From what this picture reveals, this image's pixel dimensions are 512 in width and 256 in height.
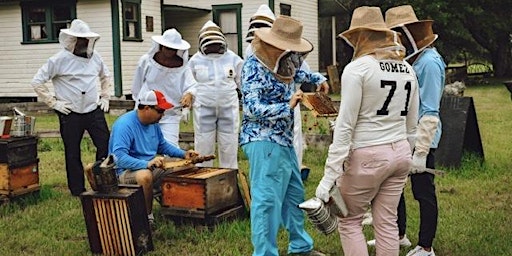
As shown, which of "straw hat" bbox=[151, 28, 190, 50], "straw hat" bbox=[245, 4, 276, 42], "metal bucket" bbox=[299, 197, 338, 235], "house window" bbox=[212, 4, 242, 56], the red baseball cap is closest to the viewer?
"metal bucket" bbox=[299, 197, 338, 235]

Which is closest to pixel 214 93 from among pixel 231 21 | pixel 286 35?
pixel 286 35

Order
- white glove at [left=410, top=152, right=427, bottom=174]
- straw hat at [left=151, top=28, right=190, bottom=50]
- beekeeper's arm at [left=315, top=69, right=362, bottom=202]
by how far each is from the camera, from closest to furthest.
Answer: beekeeper's arm at [left=315, top=69, right=362, bottom=202], white glove at [left=410, top=152, right=427, bottom=174], straw hat at [left=151, top=28, right=190, bottom=50]

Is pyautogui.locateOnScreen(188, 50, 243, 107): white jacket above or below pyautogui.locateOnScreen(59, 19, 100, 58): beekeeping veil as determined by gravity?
below

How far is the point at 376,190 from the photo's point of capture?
13.9 feet

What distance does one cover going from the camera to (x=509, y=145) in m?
10.9

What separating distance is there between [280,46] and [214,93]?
2.68m

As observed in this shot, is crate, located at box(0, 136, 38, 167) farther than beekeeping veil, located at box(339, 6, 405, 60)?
Yes

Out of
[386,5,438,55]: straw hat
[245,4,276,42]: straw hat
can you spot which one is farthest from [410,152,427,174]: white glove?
[245,4,276,42]: straw hat

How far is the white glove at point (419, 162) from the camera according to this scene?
15.7 ft

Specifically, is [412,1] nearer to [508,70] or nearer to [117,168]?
[508,70]

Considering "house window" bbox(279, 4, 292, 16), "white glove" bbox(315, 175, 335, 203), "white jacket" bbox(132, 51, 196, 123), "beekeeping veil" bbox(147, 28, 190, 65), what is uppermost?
"house window" bbox(279, 4, 292, 16)

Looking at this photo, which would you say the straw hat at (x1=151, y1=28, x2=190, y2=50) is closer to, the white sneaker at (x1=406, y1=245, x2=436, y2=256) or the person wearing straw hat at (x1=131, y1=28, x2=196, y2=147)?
the person wearing straw hat at (x1=131, y1=28, x2=196, y2=147)

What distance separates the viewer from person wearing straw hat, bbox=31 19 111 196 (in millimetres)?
7691

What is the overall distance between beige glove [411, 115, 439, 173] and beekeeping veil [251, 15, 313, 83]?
97cm
